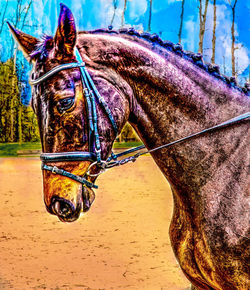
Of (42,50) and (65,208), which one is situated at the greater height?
(42,50)

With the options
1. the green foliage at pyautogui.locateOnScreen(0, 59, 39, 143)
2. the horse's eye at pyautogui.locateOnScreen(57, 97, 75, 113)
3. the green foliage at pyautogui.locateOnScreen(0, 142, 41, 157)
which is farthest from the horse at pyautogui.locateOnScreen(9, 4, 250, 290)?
the green foliage at pyautogui.locateOnScreen(0, 59, 39, 143)

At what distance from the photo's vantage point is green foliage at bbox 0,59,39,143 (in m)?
25.1

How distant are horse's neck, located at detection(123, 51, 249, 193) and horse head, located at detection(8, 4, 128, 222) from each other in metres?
0.15

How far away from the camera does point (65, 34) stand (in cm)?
196

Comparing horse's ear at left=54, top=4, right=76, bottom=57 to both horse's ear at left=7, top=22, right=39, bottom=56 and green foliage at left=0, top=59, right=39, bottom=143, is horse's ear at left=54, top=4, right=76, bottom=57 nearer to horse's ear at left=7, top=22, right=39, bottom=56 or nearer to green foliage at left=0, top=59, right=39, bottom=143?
horse's ear at left=7, top=22, right=39, bottom=56

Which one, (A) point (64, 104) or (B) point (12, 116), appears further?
(B) point (12, 116)

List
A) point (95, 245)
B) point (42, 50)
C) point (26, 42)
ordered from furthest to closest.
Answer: point (95, 245) → point (26, 42) → point (42, 50)

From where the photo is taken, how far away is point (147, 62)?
214cm

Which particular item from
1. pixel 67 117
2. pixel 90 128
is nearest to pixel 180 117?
pixel 90 128

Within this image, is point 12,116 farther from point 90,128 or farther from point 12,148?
point 90,128

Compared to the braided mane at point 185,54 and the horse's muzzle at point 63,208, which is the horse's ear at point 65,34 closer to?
the braided mane at point 185,54

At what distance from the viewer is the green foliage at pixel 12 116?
82.2ft

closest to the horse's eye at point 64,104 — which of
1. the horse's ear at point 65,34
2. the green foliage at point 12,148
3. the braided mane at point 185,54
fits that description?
the horse's ear at point 65,34

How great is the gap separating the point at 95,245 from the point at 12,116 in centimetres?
2011
